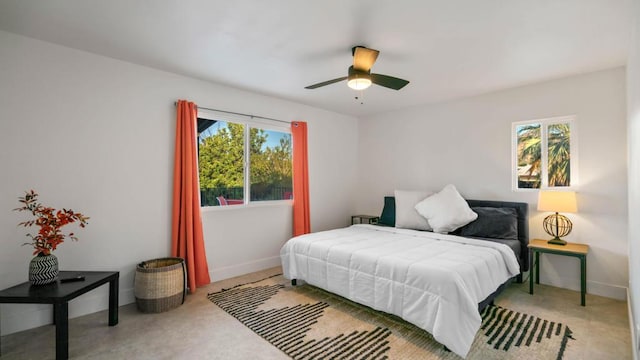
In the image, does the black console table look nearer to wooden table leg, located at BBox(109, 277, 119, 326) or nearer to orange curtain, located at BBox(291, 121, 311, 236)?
wooden table leg, located at BBox(109, 277, 119, 326)

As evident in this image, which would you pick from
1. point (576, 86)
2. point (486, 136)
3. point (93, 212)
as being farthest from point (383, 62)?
point (93, 212)

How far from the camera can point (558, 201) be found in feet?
10.7

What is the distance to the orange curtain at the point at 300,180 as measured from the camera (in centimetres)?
464

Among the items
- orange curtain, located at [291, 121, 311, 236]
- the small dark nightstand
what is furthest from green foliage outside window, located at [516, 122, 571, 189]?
orange curtain, located at [291, 121, 311, 236]

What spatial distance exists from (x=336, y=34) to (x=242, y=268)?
315 centimetres

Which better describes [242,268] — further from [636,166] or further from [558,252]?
[636,166]

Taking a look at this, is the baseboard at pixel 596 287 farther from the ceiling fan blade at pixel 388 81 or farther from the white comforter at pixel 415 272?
the ceiling fan blade at pixel 388 81

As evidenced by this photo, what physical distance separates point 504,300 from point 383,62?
284 cm

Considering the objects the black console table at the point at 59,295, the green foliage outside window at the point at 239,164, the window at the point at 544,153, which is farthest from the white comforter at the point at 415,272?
the black console table at the point at 59,295

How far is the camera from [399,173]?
5.17 metres

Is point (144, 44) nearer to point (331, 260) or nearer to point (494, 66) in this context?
point (331, 260)

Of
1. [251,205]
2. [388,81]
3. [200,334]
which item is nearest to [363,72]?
[388,81]

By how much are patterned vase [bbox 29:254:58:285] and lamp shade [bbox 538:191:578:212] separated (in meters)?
4.75

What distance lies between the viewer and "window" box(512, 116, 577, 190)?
3580 millimetres
